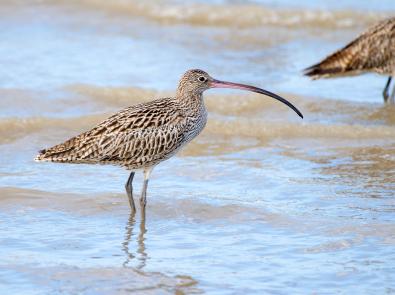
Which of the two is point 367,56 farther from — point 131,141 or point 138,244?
point 138,244

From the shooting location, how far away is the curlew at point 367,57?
1397 centimetres

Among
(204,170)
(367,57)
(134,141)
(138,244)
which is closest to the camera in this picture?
(138,244)

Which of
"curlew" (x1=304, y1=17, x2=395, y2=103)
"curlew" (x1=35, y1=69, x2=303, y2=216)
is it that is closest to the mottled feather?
"curlew" (x1=35, y1=69, x2=303, y2=216)

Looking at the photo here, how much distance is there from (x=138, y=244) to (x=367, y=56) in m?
6.68

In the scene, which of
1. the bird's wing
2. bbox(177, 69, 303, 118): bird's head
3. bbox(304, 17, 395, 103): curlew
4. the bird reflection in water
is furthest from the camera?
bbox(304, 17, 395, 103): curlew

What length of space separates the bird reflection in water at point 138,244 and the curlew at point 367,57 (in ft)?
17.8

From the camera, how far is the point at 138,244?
8547 mm

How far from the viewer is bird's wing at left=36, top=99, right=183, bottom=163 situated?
363 inches

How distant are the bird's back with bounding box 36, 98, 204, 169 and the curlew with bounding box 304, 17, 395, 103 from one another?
4953 mm

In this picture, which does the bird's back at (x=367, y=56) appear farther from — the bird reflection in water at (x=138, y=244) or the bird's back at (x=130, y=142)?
the bird reflection in water at (x=138, y=244)

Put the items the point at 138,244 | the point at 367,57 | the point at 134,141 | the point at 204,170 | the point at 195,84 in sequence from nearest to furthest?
the point at 138,244 → the point at 134,141 → the point at 195,84 → the point at 204,170 → the point at 367,57

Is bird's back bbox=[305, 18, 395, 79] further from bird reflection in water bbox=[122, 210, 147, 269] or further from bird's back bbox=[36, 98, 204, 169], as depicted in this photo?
bird reflection in water bbox=[122, 210, 147, 269]

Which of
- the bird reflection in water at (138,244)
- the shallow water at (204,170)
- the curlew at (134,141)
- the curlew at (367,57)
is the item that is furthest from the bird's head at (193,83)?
the curlew at (367,57)

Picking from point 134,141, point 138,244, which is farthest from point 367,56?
point 138,244
